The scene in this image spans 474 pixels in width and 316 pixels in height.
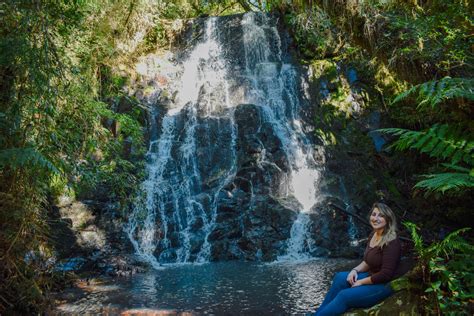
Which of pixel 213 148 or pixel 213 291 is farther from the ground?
pixel 213 148

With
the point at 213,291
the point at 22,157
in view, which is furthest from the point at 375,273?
the point at 213,291

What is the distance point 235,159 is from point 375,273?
8694 millimetres

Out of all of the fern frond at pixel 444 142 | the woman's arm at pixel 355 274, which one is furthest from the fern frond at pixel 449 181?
the woman's arm at pixel 355 274

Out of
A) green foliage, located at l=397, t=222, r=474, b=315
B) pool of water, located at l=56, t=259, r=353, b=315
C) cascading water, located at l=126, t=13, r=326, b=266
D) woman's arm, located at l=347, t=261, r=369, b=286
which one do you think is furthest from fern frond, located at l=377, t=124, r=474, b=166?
cascading water, located at l=126, t=13, r=326, b=266

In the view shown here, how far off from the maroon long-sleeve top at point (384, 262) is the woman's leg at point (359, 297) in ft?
0.25

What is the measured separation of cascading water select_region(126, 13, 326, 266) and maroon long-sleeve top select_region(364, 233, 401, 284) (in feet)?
Result: 20.0

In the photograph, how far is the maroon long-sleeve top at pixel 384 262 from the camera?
3.53 metres

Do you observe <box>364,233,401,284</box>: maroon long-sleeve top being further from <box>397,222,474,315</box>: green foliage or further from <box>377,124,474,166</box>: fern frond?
<box>377,124,474,166</box>: fern frond

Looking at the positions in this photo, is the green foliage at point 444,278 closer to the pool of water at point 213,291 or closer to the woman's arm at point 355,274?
the woman's arm at point 355,274

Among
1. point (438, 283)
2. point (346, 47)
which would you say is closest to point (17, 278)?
point (438, 283)

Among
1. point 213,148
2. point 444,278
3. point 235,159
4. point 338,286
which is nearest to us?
point 444,278

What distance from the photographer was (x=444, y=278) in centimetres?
297

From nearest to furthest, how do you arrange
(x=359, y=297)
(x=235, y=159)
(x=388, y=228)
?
(x=359, y=297) → (x=388, y=228) → (x=235, y=159)

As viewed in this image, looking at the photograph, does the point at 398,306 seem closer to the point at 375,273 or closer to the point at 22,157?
the point at 375,273
